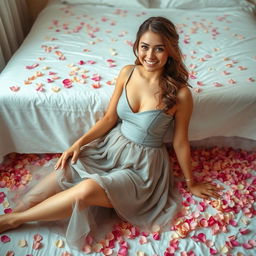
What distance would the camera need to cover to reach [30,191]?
1274mm

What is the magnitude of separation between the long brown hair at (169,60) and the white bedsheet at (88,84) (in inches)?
11.0

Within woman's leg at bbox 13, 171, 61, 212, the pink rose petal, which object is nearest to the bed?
the pink rose petal

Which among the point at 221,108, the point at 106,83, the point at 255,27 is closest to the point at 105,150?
the point at 106,83

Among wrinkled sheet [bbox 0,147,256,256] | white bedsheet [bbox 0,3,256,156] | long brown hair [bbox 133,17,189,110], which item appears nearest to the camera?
long brown hair [bbox 133,17,189,110]

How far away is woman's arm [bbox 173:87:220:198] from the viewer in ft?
4.00

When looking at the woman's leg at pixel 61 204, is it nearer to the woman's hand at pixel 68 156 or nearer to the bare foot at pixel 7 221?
the bare foot at pixel 7 221

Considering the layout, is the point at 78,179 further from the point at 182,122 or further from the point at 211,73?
the point at 211,73

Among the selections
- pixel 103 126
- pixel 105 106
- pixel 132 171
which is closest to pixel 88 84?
pixel 105 106

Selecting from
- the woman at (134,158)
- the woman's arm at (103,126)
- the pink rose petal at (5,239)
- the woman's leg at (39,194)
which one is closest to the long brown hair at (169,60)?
the woman at (134,158)

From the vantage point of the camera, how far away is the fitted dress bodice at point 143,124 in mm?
1247

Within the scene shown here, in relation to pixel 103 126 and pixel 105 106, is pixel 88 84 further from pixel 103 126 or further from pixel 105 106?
pixel 103 126

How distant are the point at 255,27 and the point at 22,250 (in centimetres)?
216

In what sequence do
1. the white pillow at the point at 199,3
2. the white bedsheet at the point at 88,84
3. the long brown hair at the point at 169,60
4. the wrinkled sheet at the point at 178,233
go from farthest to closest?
A: 1. the white pillow at the point at 199,3
2. the white bedsheet at the point at 88,84
3. the wrinkled sheet at the point at 178,233
4. the long brown hair at the point at 169,60

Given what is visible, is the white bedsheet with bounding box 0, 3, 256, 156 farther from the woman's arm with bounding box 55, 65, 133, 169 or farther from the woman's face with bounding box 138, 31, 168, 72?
the woman's face with bounding box 138, 31, 168, 72
